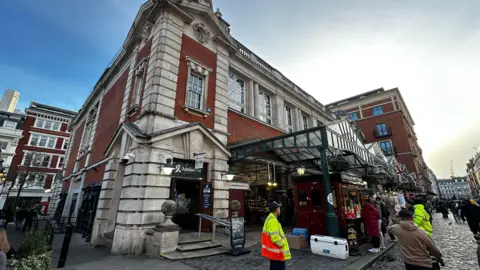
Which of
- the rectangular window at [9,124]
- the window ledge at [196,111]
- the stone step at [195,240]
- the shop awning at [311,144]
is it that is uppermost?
the rectangular window at [9,124]

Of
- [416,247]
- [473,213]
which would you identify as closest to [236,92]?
[416,247]

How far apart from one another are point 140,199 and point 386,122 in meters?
43.5

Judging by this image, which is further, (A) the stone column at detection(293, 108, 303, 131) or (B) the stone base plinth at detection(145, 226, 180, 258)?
(A) the stone column at detection(293, 108, 303, 131)

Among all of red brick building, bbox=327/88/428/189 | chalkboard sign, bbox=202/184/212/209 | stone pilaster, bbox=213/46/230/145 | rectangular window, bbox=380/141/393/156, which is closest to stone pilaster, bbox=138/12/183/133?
stone pilaster, bbox=213/46/230/145

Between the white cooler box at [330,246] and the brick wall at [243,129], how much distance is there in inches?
266

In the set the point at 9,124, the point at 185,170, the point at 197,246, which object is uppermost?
the point at 9,124

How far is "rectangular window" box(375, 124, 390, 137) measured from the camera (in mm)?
39256

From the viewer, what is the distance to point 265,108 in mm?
17328

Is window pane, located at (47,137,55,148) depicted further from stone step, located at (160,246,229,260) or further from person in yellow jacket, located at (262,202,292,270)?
person in yellow jacket, located at (262,202,292,270)

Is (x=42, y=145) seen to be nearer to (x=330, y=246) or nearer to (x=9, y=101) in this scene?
(x=9, y=101)

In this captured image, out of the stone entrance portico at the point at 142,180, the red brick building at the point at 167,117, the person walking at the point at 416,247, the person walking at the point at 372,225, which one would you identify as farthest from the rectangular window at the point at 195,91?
the person walking at the point at 416,247

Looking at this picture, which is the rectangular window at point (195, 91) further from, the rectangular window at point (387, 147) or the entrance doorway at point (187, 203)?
the rectangular window at point (387, 147)

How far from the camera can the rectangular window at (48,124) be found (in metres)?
38.3

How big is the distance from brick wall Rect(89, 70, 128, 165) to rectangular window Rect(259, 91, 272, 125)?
9.62 metres
